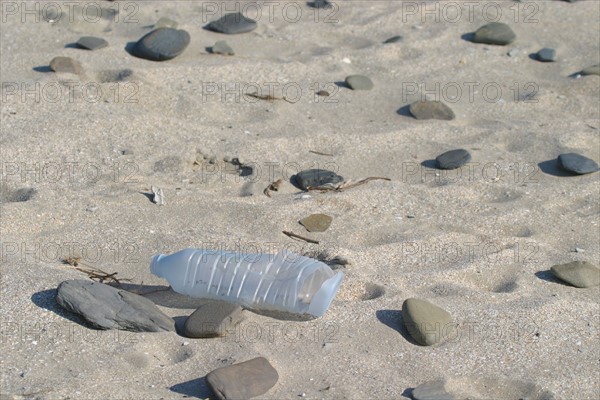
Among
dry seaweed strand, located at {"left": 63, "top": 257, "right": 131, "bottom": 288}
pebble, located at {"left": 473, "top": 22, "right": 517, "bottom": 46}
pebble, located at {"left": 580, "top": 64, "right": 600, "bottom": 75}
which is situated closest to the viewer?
dry seaweed strand, located at {"left": 63, "top": 257, "right": 131, "bottom": 288}

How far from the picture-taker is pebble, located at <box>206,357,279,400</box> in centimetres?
241

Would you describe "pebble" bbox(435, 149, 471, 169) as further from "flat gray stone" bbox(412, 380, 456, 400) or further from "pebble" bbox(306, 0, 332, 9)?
"pebble" bbox(306, 0, 332, 9)

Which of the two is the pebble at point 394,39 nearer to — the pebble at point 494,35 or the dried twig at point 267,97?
the pebble at point 494,35

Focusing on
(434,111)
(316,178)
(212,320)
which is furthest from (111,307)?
(434,111)

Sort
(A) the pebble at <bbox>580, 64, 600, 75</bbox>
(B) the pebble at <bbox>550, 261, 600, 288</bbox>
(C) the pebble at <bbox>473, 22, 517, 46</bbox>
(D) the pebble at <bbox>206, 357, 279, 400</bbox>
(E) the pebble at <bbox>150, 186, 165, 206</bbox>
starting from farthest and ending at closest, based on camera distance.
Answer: (C) the pebble at <bbox>473, 22, 517, 46</bbox>
(A) the pebble at <bbox>580, 64, 600, 75</bbox>
(E) the pebble at <bbox>150, 186, 165, 206</bbox>
(B) the pebble at <bbox>550, 261, 600, 288</bbox>
(D) the pebble at <bbox>206, 357, 279, 400</bbox>

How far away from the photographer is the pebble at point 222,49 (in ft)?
15.6

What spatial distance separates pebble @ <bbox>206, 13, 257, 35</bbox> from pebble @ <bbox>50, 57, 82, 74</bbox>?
89 centimetres

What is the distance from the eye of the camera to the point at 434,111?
4.32 metres

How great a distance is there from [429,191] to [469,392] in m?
1.27

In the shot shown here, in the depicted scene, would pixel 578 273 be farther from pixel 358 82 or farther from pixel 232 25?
pixel 232 25

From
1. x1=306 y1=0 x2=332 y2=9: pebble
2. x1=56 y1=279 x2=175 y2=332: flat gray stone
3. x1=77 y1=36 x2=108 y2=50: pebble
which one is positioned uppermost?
x1=306 y1=0 x2=332 y2=9: pebble

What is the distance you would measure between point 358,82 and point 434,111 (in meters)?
0.46

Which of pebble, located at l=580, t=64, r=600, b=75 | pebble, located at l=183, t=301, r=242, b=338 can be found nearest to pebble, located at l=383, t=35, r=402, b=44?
pebble, located at l=580, t=64, r=600, b=75

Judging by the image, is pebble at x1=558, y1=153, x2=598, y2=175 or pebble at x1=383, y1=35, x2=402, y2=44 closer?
pebble at x1=558, y1=153, x2=598, y2=175
